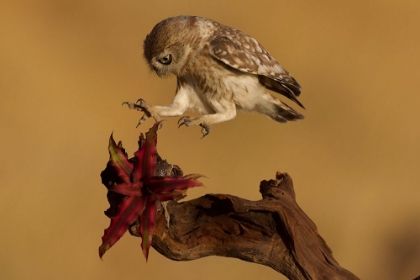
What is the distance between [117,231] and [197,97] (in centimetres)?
58

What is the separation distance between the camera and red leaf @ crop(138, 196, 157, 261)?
103 centimetres

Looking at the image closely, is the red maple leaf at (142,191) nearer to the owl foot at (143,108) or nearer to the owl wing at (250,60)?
the owl foot at (143,108)

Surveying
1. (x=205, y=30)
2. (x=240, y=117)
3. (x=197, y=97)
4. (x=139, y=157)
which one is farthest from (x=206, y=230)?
(x=240, y=117)

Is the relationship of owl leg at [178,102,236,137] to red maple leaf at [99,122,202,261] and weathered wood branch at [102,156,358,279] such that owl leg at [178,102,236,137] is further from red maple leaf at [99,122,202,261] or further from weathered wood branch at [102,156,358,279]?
red maple leaf at [99,122,202,261]

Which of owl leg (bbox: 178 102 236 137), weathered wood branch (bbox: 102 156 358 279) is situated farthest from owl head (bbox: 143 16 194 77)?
weathered wood branch (bbox: 102 156 358 279)

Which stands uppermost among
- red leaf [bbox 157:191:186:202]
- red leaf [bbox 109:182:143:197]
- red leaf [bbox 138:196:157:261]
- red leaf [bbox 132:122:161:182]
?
red leaf [bbox 132:122:161:182]

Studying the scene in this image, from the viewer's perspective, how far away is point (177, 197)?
3.47ft

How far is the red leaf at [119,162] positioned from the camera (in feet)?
3.46

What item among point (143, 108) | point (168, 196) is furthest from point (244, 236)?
point (143, 108)

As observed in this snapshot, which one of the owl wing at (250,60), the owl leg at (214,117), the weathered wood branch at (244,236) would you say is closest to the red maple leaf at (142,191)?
the weathered wood branch at (244,236)

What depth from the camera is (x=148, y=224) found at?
3.39ft

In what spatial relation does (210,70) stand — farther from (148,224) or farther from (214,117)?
(148,224)

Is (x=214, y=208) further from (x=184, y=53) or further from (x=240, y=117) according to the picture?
(x=240, y=117)

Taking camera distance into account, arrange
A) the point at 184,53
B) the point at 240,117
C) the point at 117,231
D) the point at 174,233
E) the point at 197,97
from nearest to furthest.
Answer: the point at 117,231, the point at 174,233, the point at 184,53, the point at 197,97, the point at 240,117
